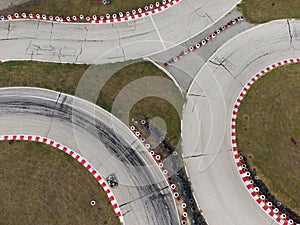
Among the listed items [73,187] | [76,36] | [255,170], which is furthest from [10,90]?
[255,170]

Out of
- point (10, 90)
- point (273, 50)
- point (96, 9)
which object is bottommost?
point (273, 50)

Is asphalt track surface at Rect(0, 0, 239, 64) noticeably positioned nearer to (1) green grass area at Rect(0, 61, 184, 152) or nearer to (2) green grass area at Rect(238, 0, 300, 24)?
(1) green grass area at Rect(0, 61, 184, 152)

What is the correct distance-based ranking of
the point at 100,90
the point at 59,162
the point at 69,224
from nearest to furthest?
the point at 69,224 → the point at 59,162 → the point at 100,90

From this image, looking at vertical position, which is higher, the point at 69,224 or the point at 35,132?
the point at 35,132

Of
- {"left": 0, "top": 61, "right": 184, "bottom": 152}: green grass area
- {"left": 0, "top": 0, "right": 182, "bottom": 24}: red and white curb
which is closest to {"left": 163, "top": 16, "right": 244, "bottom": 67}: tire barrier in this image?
{"left": 0, "top": 61, "right": 184, "bottom": 152}: green grass area

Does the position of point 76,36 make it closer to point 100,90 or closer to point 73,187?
point 100,90

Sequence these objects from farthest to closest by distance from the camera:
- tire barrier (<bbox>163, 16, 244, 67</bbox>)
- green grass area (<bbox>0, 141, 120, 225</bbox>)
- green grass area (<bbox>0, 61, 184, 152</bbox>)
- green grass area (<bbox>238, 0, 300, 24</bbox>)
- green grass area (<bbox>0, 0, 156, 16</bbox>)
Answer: green grass area (<bbox>238, 0, 300, 24</bbox>) → green grass area (<bbox>0, 0, 156, 16</bbox>) → tire barrier (<bbox>163, 16, 244, 67</bbox>) → green grass area (<bbox>0, 61, 184, 152</bbox>) → green grass area (<bbox>0, 141, 120, 225</bbox>)
